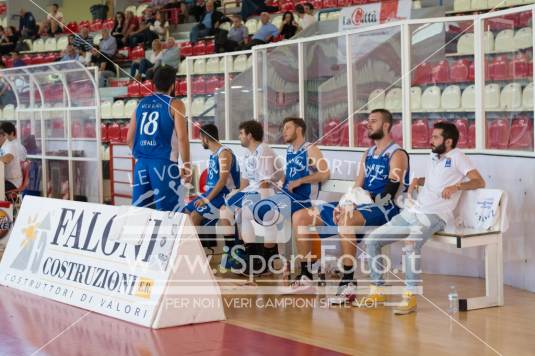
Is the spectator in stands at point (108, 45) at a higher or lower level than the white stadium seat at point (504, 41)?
higher

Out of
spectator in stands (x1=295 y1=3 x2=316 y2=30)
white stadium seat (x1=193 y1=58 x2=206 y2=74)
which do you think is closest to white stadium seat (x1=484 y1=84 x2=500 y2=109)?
white stadium seat (x1=193 y1=58 x2=206 y2=74)

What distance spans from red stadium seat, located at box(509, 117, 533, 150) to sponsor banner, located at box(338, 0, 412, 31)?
584 cm

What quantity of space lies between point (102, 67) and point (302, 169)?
→ 40.1 feet

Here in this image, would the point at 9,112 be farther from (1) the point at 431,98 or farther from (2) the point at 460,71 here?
(2) the point at 460,71

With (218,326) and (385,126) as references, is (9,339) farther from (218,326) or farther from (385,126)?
(385,126)

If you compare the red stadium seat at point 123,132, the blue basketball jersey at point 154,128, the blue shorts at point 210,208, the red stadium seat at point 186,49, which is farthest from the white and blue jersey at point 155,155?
the red stadium seat at point 186,49

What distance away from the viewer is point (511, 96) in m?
7.67

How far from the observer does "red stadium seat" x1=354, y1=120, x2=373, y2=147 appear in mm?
9312

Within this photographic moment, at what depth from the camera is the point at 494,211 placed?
6859mm

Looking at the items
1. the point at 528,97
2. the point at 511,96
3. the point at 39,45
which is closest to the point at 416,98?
the point at 511,96

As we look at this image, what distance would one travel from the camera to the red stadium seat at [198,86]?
1359 centimetres

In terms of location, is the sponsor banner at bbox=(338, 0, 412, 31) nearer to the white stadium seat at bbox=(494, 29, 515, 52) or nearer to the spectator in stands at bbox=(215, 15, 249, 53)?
the spectator in stands at bbox=(215, 15, 249, 53)

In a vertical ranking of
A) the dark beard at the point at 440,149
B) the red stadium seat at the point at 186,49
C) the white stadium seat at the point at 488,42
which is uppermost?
the red stadium seat at the point at 186,49

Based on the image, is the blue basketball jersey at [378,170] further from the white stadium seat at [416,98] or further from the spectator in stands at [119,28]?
the spectator in stands at [119,28]
